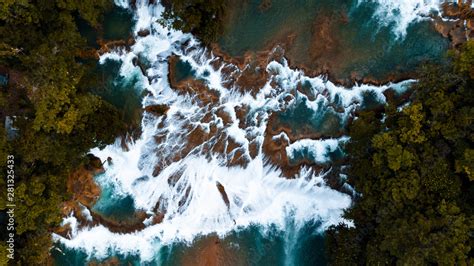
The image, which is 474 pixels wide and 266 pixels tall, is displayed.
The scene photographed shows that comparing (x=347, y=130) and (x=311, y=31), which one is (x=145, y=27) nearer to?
(x=311, y=31)

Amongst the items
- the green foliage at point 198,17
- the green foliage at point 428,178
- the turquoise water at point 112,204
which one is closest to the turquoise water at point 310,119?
the green foliage at point 428,178

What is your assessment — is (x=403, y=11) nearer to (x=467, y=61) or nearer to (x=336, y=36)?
(x=336, y=36)

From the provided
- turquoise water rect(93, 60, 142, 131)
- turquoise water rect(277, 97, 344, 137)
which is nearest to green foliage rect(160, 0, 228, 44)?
turquoise water rect(93, 60, 142, 131)

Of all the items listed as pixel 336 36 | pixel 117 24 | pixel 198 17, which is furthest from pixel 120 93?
pixel 336 36

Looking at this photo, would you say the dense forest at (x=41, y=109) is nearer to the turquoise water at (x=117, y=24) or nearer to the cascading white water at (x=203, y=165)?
the turquoise water at (x=117, y=24)

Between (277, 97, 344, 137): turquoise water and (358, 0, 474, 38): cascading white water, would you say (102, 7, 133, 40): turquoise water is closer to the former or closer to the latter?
(277, 97, 344, 137): turquoise water

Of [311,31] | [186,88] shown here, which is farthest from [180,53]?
[311,31]
